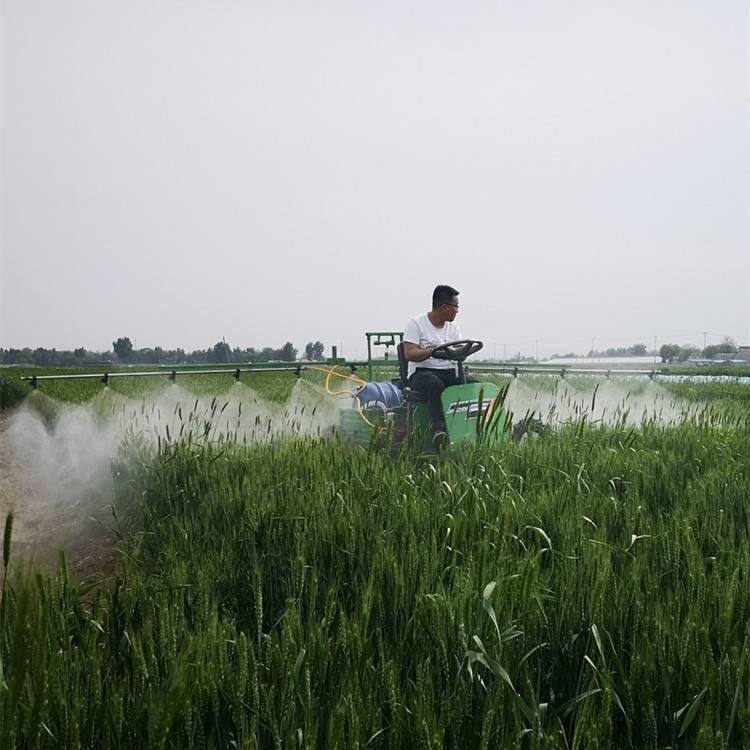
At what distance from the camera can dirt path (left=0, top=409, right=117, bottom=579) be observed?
15.6 feet

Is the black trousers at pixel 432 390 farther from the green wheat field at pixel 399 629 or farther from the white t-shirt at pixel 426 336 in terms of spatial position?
the green wheat field at pixel 399 629

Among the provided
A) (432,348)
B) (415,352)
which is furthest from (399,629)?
(415,352)

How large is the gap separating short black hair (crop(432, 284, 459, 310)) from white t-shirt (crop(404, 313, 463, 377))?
20 cm

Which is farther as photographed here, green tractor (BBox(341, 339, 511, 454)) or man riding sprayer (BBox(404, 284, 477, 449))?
man riding sprayer (BBox(404, 284, 477, 449))

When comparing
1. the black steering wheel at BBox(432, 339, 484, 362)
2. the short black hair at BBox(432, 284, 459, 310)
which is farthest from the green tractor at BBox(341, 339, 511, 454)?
the short black hair at BBox(432, 284, 459, 310)

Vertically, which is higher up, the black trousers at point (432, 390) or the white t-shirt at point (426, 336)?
the white t-shirt at point (426, 336)

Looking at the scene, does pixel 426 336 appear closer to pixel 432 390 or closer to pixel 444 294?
pixel 444 294

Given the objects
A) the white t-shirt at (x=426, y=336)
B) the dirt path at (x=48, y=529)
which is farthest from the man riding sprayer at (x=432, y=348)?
the dirt path at (x=48, y=529)

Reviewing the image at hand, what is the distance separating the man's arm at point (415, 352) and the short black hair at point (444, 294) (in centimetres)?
59

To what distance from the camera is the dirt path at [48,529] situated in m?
4.75

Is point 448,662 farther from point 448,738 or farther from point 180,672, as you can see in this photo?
point 180,672

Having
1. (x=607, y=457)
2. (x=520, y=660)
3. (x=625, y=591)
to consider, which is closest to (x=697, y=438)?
(x=607, y=457)

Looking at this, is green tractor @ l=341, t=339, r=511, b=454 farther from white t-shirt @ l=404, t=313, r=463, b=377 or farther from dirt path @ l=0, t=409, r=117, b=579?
dirt path @ l=0, t=409, r=117, b=579

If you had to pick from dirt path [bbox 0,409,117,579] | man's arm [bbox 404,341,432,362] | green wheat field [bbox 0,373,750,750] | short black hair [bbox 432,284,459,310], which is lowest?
dirt path [bbox 0,409,117,579]
